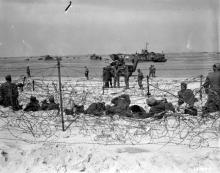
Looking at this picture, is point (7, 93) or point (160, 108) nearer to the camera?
point (160, 108)

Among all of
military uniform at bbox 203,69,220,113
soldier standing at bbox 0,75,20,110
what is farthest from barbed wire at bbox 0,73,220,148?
soldier standing at bbox 0,75,20,110

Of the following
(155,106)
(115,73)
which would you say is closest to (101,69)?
(115,73)

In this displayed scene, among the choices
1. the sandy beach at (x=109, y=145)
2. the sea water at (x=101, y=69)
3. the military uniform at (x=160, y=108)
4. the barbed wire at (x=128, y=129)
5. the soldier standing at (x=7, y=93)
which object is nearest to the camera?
the sandy beach at (x=109, y=145)

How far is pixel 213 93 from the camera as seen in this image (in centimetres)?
817

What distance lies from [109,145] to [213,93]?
11.7 ft

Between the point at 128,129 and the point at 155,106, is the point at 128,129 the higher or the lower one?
the lower one

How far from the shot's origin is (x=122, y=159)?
5102 mm

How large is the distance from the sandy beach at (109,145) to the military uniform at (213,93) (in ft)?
2.54

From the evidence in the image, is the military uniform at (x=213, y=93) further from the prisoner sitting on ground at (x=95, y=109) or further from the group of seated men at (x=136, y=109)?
the prisoner sitting on ground at (x=95, y=109)

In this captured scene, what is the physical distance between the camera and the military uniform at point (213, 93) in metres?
7.50

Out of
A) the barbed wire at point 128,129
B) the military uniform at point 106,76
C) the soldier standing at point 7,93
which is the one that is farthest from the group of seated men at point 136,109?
the military uniform at point 106,76

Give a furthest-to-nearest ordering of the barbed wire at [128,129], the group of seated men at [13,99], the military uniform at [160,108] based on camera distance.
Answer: the group of seated men at [13,99]
the military uniform at [160,108]
the barbed wire at [128,129]

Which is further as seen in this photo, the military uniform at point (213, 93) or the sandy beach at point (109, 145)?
the military uniform at point (213, 93)

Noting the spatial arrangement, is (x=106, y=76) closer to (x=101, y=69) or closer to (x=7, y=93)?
(x=7, y=93)
